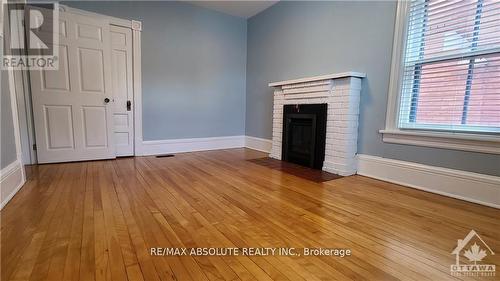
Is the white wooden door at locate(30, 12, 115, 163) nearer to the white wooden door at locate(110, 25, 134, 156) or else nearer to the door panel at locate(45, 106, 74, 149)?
the door panel at locate(45, 106, 74, 149)

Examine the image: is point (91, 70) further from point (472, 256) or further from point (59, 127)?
point (472, 256)

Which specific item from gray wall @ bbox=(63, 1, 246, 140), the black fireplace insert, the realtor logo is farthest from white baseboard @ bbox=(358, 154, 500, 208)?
gray wall @ bbox=(63, 1, 246, 140)

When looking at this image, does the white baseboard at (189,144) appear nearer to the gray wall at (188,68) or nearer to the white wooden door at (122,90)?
the gray wall at (188,68)

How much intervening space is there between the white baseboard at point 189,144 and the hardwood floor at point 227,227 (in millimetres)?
1309

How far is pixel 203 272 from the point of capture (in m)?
1.13

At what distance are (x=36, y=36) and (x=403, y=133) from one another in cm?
463

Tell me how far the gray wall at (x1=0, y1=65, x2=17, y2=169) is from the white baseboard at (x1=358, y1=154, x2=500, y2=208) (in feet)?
11.8

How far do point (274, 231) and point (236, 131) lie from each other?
3568 millimetres

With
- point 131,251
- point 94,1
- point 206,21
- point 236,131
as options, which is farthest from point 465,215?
point 94,1

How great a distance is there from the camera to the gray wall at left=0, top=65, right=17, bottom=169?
2.00 meters

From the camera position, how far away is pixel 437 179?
230 cm

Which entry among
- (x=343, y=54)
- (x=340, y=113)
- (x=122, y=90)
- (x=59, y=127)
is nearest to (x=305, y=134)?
(x=340, y=113)

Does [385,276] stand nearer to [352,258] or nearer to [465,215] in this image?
[352,258]

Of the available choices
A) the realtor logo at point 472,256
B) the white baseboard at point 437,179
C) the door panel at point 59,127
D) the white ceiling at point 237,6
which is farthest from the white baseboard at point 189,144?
the realtor logo at point 472,256
